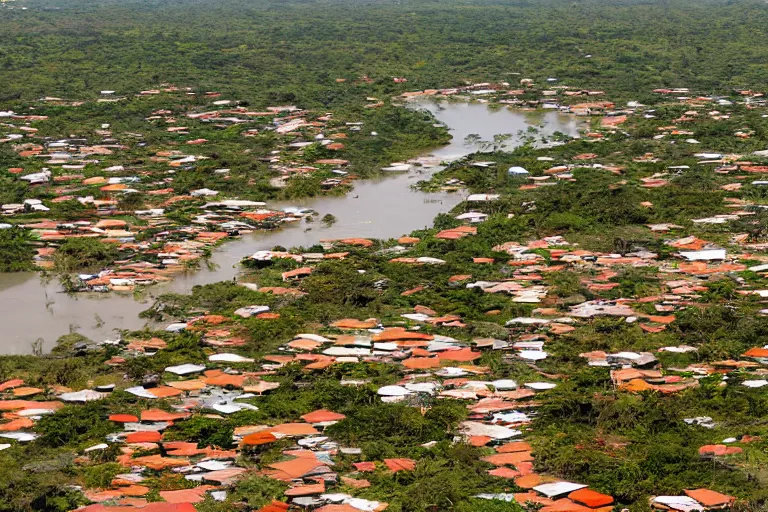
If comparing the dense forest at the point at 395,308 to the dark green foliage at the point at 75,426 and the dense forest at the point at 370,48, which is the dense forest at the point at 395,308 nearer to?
the dark green foliage at the point at 75,426

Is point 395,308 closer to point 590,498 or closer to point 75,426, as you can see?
point 75,426

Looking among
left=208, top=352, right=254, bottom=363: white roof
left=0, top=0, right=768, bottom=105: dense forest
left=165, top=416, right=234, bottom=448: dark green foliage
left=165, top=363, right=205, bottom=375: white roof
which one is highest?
left=0, top=0, right=768, bottom=105: dense forest

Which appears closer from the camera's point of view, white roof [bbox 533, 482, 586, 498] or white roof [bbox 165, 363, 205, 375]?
white roof [bbox 533, 482, 586, 498]

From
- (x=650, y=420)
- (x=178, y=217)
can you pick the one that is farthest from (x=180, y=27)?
(x=650, y=420)

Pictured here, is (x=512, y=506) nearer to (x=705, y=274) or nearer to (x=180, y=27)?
(x=705, y=274)

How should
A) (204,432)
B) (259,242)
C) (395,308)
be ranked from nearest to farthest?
(204,432) < (395,308) < (259,242)

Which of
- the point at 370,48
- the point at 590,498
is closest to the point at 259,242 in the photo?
the point at 590,498

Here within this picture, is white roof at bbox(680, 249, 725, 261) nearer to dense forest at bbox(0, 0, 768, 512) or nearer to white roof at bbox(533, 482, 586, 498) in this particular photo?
dense forest at bbox(0, 0, 768, 512)

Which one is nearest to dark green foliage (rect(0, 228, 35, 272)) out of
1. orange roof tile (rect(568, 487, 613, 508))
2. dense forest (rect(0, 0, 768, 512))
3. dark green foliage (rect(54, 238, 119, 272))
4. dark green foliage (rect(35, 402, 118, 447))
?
dense forest (rect(0, 0, 768, 512))

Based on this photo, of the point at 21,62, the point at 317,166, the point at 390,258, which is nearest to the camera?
the point at 390,258
